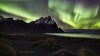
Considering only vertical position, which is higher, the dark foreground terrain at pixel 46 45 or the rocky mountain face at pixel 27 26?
the rocky mountain face at pixel 27 26

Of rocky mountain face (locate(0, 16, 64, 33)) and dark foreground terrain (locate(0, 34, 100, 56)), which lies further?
rocky mountain face (locate(0, 16, 64, 33))

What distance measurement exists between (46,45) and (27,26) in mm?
372

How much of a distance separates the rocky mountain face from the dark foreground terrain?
0.09 m

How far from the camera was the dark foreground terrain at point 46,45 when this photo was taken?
68.6 inches

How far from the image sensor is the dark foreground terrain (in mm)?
1743

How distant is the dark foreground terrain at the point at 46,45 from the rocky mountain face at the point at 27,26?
87 millimetres

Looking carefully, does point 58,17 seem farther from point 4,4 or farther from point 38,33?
point 4,4

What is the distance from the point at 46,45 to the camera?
1808 mm

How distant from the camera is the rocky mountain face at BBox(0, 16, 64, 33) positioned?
6.78 feet

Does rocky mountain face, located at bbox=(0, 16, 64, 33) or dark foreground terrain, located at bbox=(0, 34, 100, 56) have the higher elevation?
rocky mountain face, located at bbox=(0, 16, 64, 33)

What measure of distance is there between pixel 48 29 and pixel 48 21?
97 mm

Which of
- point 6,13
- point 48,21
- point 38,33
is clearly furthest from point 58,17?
point 6,13

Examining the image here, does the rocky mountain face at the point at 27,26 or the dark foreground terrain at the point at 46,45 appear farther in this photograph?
the rocky mountain face at the point at 27,26

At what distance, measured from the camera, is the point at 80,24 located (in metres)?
2.21
